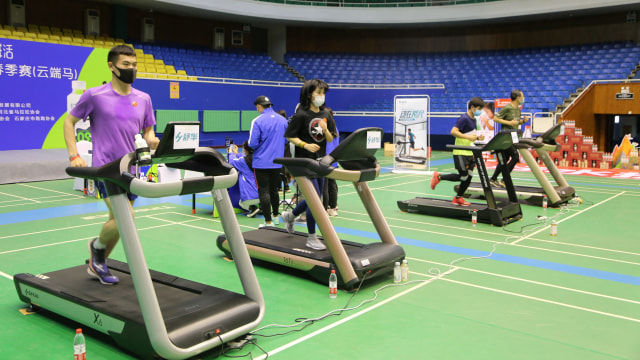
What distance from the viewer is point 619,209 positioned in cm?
913

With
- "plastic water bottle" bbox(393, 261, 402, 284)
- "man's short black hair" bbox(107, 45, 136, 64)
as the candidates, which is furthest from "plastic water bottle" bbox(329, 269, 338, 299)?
"man's short black hair" bbox(107, 45, 136, 64)

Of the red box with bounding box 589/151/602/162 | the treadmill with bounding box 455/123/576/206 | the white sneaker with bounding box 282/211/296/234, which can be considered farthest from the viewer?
the red box with bounding box 589/151/602/162

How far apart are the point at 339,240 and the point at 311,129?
4.06ft

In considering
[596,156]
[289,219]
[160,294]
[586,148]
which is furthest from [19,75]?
[596,156]

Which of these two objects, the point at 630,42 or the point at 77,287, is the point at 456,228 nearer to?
the point at 77,287

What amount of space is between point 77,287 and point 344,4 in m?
24.8

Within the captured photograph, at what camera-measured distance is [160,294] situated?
3990mm

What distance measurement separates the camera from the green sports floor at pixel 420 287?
3.64 metres

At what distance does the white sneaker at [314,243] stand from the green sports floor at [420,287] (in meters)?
0.37

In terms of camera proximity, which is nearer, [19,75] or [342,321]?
[342,321]

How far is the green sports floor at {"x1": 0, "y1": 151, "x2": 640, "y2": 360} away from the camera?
3.64 meters

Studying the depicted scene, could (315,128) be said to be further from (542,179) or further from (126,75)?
(542,179)

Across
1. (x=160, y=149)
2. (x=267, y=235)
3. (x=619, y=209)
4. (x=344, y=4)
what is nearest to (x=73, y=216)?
(x=267, y=235)

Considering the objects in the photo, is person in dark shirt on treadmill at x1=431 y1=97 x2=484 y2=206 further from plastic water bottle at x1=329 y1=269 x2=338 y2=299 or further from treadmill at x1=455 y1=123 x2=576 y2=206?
plastic water bottle at x1=329 y1=269 x2=338 y2=299
